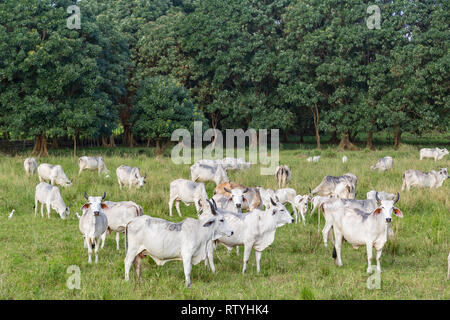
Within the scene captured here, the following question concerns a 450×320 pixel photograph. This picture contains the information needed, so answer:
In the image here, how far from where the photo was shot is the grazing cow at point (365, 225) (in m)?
8.41

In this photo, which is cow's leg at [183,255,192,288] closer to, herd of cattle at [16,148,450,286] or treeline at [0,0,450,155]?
herd of cattle at [16,148,450,286]

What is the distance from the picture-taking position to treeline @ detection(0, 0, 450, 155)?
25594 mm

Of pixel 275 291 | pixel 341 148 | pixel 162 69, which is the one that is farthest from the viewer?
pixel 162 69

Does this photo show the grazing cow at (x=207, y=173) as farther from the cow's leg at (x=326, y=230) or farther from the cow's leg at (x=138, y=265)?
the cow's leg at (x=138, y=265)

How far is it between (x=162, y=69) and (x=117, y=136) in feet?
37.3

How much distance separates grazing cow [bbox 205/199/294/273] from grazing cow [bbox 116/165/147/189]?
790 centimetres

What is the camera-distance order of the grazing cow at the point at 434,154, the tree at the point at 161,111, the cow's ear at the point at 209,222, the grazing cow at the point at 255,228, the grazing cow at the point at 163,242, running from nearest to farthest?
the grazing cow at the point at 163,242, the cow's ear at the point at 209,222, the grazing cow at the point at 255,228, the grazing cow at the point at 434,154, the tree at the point at 161,111

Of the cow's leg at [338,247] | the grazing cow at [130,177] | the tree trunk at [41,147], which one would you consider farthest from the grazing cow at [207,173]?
the tree trunk at [41,147]

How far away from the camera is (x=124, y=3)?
41.2m

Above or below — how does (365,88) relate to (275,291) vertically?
above

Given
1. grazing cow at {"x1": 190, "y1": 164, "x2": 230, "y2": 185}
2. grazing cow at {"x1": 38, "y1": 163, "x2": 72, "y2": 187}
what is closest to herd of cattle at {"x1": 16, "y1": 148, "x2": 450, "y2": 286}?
grazing cow at {"x1": 38, "y1": 163, "x2": 72, "y2": 187}

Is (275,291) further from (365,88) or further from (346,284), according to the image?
(365,88)

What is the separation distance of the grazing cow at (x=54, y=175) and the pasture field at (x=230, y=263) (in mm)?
997
